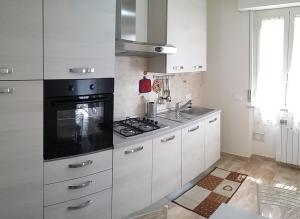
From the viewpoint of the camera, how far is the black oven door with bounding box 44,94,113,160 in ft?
5.66

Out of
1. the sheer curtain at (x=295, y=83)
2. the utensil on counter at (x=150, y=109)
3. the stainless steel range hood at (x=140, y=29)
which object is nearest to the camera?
the stainless steel range hood at (x=140, y=29)

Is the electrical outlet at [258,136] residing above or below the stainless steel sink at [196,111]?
below

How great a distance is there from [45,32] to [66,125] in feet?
2.13

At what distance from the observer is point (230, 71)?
4125 millimetres

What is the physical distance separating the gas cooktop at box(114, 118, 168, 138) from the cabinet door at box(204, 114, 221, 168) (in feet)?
3.03

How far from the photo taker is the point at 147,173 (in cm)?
241

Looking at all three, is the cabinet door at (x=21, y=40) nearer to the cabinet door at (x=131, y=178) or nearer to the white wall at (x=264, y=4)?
the cabinet door at (x=131, y=178)

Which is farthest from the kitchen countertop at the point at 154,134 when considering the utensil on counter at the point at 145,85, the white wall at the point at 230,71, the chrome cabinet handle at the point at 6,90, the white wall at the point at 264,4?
the white wall at the point at 264,4

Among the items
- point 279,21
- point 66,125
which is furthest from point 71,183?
point 279,21

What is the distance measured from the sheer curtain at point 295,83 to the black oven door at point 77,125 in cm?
281

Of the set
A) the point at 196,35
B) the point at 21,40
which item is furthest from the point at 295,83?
the point at 21,40

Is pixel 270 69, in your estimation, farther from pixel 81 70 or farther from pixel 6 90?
pixel 6 90

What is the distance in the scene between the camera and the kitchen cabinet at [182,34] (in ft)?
9.57

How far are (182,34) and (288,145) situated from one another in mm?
2260
